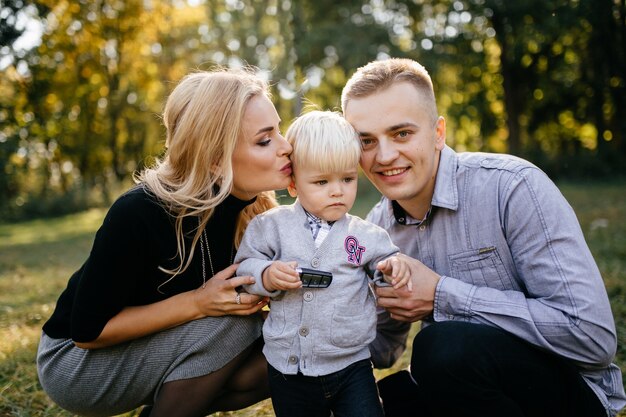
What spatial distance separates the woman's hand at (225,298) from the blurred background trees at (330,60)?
33.6 feet

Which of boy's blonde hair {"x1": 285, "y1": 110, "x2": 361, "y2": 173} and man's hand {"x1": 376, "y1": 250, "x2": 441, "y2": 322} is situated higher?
boy's blonde hair {"x1": 285, "y1": 110, "x2": 361, "y2": 173}

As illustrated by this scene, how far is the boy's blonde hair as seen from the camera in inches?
101

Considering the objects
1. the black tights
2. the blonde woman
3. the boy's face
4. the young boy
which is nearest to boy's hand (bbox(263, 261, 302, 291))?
the young boy

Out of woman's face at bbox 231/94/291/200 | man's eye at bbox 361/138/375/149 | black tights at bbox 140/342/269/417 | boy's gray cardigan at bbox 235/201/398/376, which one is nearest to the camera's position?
boy's gray cardigan at bbox 235/201/398/376

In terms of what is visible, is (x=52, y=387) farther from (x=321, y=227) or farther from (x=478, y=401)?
(x=478, y=401)

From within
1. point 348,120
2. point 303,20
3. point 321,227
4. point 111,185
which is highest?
point 303,20

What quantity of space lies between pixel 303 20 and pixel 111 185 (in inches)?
398

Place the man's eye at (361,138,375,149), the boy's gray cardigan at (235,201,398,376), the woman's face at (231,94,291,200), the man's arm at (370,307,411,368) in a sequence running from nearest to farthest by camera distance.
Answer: the boy's gray cardigan at (235,201,398,376)
the woman's face at (231,94,291,200)
the man's eye at (361,138,375,149)
the man's arm at (370,307,411,368)

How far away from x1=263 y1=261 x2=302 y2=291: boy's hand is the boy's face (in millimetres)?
324

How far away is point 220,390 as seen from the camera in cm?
277

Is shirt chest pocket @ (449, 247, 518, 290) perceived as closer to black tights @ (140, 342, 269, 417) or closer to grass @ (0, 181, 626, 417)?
black tights @ (140, 342, 269, 417)

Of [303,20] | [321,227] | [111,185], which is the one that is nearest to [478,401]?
[321,227]

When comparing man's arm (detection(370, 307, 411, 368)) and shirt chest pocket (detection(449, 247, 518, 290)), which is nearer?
shirt chest pocket (detection(449, 247, 518, 290))

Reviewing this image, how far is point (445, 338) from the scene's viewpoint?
7.81 feet
